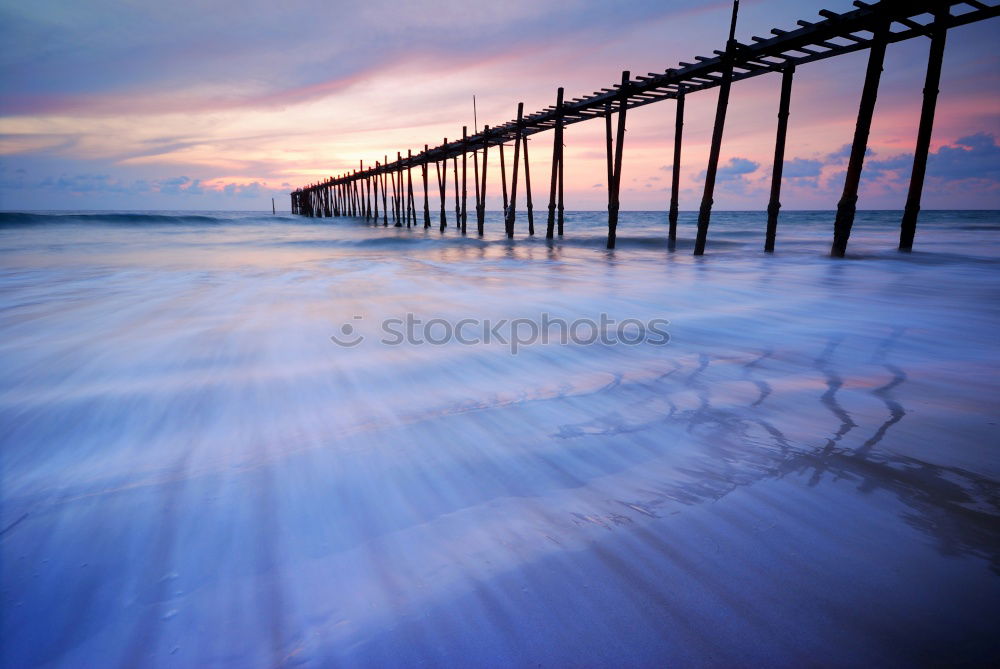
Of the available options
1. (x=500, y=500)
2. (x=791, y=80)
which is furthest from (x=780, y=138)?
(x=500, y=500)

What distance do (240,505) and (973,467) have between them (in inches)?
105

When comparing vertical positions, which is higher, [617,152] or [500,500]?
[617,152]

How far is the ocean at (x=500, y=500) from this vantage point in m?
1.05

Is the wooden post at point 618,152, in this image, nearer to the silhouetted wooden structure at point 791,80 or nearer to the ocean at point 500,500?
the silhouetted wooden structure at point 791,80

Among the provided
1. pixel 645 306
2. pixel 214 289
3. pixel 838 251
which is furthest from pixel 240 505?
pixel 838 251

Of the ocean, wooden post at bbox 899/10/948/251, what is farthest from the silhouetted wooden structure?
the ocean

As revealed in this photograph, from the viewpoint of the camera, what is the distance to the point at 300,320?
14.1 ft

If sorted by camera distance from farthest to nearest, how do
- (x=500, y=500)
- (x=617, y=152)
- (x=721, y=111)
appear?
(x=617, y=152) → (x=721, y=111) → (x=500, y=500)

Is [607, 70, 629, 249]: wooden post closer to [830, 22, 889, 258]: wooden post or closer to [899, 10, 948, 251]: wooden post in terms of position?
[830, 22, 889, 258]: wooden post

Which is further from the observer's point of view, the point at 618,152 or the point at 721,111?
the point at 618,152

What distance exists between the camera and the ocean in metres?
1.05

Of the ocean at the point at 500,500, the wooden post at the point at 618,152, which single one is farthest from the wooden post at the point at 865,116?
the ocean at the point at 500,500

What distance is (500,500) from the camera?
5.07 feet

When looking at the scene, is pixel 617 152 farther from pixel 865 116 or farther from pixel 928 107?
pixel 928 107
